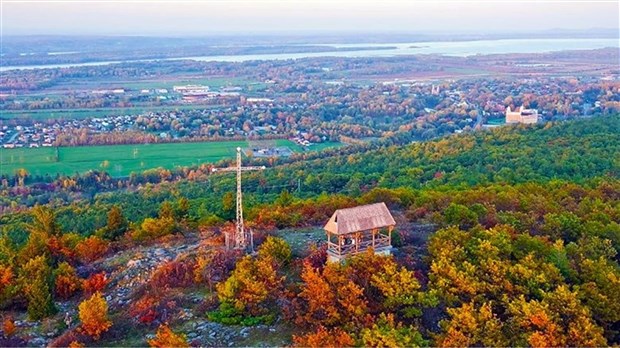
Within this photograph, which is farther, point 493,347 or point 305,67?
point 305,67

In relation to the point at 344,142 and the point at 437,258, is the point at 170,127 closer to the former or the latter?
the point at 344,142

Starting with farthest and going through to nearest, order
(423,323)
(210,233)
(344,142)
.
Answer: (344,142)
(210,233)
(423,323)

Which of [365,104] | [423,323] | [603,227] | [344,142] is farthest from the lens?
[365,104]

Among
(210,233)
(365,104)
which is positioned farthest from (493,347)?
(365,104)

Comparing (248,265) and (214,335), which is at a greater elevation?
(248,265)

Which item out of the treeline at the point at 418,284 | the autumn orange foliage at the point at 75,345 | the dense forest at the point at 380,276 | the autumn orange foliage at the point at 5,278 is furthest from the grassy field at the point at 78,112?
the autumn orange foliage at the point at 75,345

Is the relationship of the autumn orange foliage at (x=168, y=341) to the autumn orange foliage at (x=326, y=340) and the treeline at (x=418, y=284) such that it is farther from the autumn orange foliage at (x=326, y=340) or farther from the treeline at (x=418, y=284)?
the autumn orange foliage at (x=326, y=340)
